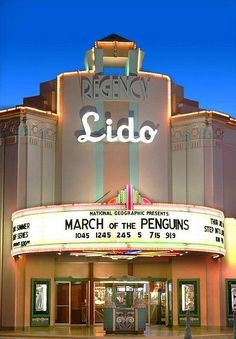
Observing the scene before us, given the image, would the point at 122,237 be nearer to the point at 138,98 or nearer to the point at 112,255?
the point at 112,255

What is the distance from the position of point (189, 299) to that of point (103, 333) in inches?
212

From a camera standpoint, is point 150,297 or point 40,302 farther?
point 150,297

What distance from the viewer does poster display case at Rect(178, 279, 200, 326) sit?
29906 millimetres

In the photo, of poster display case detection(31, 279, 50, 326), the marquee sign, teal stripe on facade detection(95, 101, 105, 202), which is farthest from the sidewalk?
teal stripe on facade detection(95, 101, 105, 202)

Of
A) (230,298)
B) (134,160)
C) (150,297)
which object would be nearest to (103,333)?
(150,297)

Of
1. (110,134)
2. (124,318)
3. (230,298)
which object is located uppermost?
(110,134)

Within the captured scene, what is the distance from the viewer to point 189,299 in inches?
1186

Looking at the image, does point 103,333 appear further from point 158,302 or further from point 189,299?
point 158,302

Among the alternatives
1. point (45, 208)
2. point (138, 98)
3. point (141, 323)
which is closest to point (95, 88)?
point (138, 98)

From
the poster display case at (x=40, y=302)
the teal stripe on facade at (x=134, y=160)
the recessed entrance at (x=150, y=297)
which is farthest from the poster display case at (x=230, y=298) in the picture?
the poster display case at (x=40, y=302)

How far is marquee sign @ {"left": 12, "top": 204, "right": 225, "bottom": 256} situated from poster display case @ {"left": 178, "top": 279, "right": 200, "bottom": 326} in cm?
275

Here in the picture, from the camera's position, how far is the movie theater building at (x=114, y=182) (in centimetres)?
2944

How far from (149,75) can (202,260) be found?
8148 millimetres

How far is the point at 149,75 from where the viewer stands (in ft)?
102
